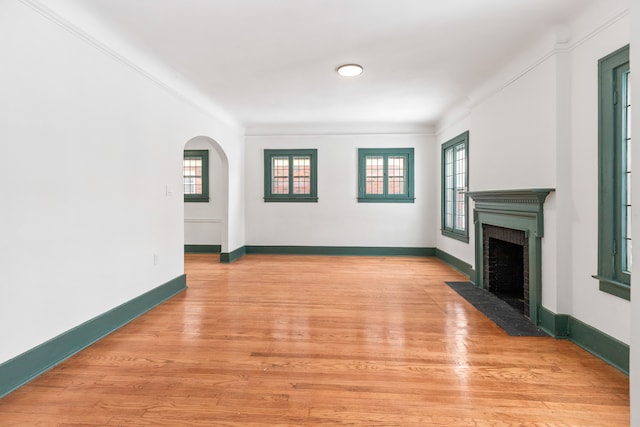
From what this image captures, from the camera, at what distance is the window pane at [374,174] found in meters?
7.50

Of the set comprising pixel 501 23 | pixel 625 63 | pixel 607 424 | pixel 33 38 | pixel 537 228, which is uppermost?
pixel 501 23

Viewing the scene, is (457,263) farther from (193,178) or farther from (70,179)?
(193,178)

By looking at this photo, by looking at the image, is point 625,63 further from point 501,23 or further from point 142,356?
point 142,356

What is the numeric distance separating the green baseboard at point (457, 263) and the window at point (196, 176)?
5.41 m

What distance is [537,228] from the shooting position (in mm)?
3322

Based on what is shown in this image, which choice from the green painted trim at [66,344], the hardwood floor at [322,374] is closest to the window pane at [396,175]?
the hardwood floor at [322,374]

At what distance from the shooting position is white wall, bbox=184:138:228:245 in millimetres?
7945

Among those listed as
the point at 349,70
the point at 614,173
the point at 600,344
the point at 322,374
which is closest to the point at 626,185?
the point at 614,173

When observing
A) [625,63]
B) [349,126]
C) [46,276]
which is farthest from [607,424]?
[349,126]

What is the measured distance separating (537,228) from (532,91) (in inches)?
56.1

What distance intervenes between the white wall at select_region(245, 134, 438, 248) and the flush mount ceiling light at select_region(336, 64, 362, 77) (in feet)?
10.6

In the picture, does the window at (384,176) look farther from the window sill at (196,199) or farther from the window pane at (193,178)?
the window pane at (193,178)

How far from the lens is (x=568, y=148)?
305 centimetres

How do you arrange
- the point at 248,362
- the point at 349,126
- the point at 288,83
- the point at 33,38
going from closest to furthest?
the point at 33,38 < the point at 248,362 < the point at 288,83 < the point at 349,126
